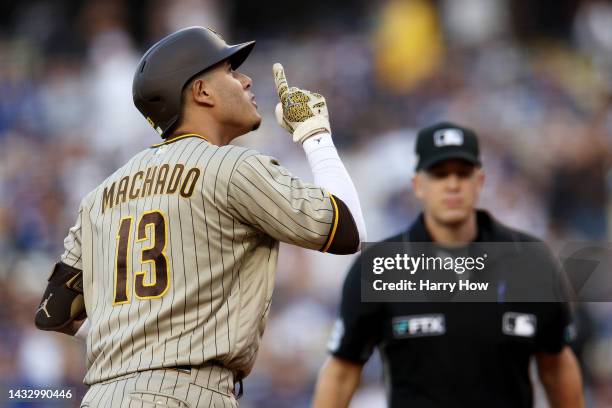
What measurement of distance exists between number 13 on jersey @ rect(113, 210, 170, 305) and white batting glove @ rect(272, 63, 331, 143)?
1.75 feet

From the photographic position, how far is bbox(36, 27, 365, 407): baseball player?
9.28 ft

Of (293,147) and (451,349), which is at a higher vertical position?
(293,147)

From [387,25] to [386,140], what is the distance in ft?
6.23

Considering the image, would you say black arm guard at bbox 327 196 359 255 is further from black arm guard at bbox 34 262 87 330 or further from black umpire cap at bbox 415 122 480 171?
black umpire cap at bbox 415 122 480 171

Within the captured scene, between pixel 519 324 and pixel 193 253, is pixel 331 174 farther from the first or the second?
pixel 519 324

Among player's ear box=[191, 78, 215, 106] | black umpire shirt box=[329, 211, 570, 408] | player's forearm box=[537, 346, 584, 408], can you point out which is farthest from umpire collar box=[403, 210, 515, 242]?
player's ear box=[191, 78, 215, 106]

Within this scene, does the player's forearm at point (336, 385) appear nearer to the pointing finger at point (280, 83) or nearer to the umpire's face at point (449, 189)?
the umpire's face at point (449, 189)

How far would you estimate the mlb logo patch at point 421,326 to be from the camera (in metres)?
4.38

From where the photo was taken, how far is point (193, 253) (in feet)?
9.47

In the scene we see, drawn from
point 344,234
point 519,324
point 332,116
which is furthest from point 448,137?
point 332,116

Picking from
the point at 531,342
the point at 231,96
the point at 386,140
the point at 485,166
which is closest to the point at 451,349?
the point at 531,342

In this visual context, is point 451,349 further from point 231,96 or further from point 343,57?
point 343,57

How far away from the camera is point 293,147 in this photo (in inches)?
405

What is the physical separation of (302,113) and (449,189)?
1744mm
